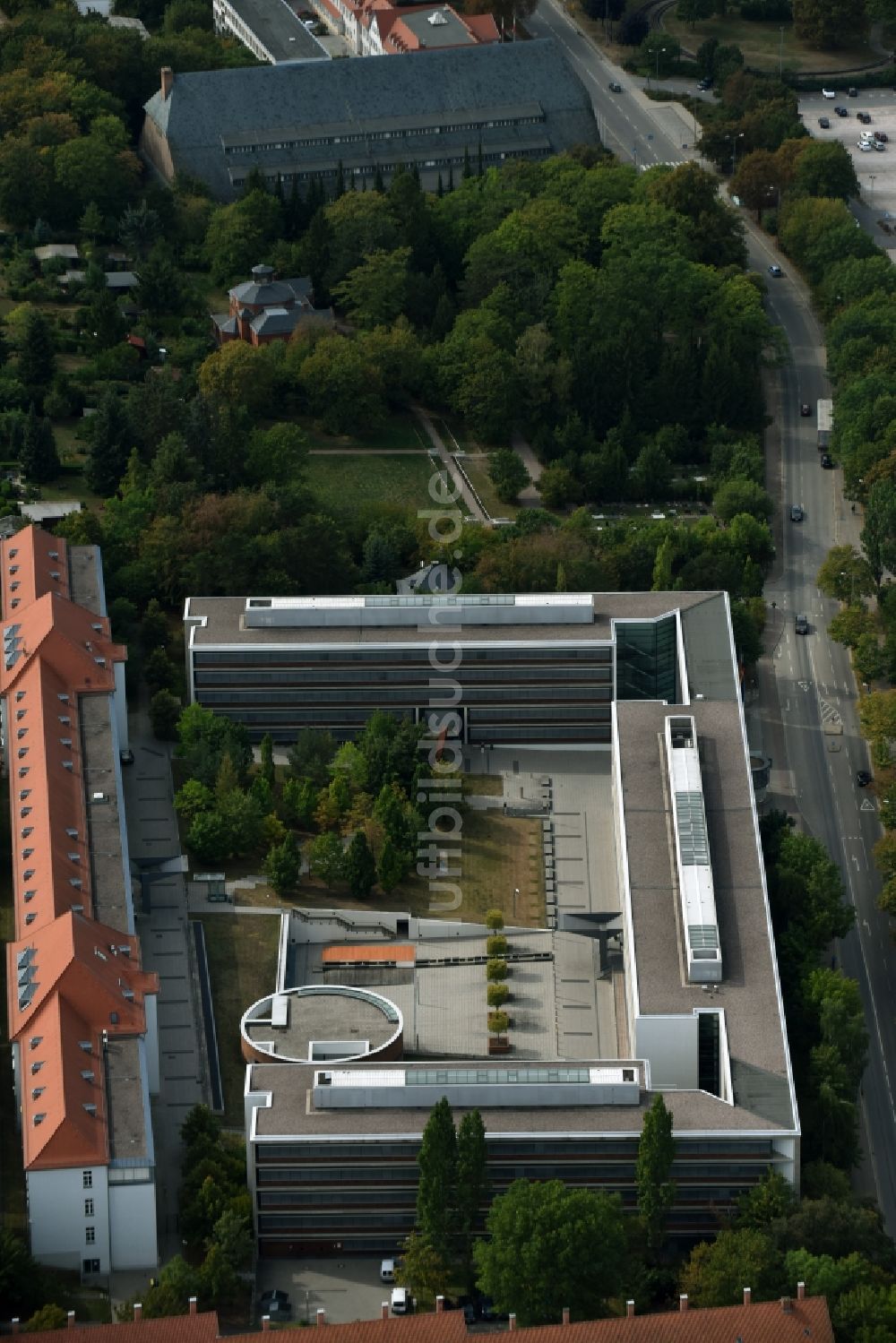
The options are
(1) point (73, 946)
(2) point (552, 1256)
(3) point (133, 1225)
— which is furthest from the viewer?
(1) point (73, 946)

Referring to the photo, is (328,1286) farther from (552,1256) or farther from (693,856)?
(693,856)

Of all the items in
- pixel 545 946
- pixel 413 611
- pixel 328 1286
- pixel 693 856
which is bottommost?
pixel 328 1286

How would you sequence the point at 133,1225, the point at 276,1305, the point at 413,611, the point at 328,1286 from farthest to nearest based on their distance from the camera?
the point at 413,611 < the point at 328,1286 < the point at 276,1305 < the point at 133,1225

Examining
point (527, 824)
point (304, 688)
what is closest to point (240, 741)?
point (304, 688)

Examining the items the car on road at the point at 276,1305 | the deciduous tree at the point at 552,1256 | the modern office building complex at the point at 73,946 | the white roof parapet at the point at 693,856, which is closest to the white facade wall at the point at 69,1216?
the modern office building complex at the point at 73,946

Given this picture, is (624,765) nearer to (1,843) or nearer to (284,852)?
(284,852)

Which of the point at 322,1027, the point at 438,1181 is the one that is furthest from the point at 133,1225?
the point at 322,1027
